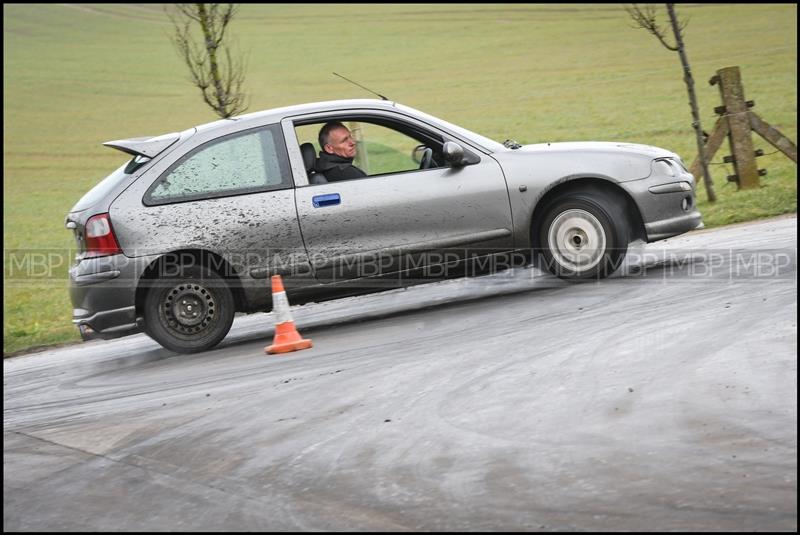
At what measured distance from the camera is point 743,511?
13.6 ft

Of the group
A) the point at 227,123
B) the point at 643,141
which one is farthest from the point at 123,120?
the point at 227,123

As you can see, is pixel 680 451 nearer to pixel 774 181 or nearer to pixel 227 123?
pixel 227 123

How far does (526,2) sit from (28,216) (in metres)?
58.3

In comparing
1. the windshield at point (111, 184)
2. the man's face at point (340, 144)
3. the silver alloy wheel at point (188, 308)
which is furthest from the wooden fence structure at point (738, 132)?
the windshield at point (111, 184)

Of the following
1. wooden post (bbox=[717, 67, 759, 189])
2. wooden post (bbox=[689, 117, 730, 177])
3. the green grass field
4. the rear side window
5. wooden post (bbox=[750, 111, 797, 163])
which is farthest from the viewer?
the green grass field

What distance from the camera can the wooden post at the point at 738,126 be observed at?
48.5 ft

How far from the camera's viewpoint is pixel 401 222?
9.01m

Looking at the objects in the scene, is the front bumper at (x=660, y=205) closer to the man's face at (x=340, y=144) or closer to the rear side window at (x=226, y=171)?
the man's face at (x=340, y=144)

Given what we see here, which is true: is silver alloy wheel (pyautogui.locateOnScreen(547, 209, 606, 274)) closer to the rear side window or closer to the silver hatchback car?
the silver hatchback car

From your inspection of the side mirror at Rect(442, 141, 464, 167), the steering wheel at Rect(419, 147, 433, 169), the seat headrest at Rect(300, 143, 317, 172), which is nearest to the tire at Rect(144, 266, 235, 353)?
the seat headrest at Rect(300, 143, 317, 172)

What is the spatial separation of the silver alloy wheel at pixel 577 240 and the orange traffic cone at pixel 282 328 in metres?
2.14

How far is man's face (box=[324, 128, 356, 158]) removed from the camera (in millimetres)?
9367

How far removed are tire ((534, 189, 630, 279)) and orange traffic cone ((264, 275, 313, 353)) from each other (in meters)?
2.09

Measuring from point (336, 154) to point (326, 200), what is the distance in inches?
21.3
